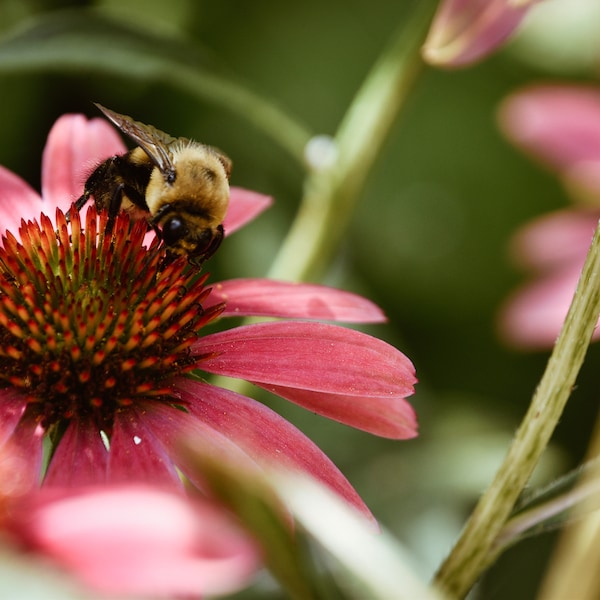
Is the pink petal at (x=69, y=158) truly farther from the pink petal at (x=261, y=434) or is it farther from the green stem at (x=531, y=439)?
the green stem at (x=531, y=439)

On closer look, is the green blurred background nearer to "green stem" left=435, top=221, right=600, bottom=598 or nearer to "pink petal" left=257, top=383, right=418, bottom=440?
"pink petal" left=257, top=383, right=418, bottom=440

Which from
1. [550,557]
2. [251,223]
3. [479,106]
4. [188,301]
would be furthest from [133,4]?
[550,557]

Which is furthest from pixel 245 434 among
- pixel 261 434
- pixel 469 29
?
pixel 469 29

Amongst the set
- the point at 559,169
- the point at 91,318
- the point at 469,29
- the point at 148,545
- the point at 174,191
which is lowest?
the point at 148,545

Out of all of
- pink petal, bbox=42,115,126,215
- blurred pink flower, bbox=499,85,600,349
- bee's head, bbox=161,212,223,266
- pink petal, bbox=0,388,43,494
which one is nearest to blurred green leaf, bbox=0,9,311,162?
pink petal, bbox=42,115,126,215

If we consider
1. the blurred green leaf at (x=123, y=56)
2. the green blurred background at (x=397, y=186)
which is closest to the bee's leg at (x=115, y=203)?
the blurred green leaf at (x=123, y=56)

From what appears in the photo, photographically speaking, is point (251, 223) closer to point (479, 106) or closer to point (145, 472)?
point (479, 106)

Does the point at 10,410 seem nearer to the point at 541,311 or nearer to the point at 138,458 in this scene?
the point at 138,458
